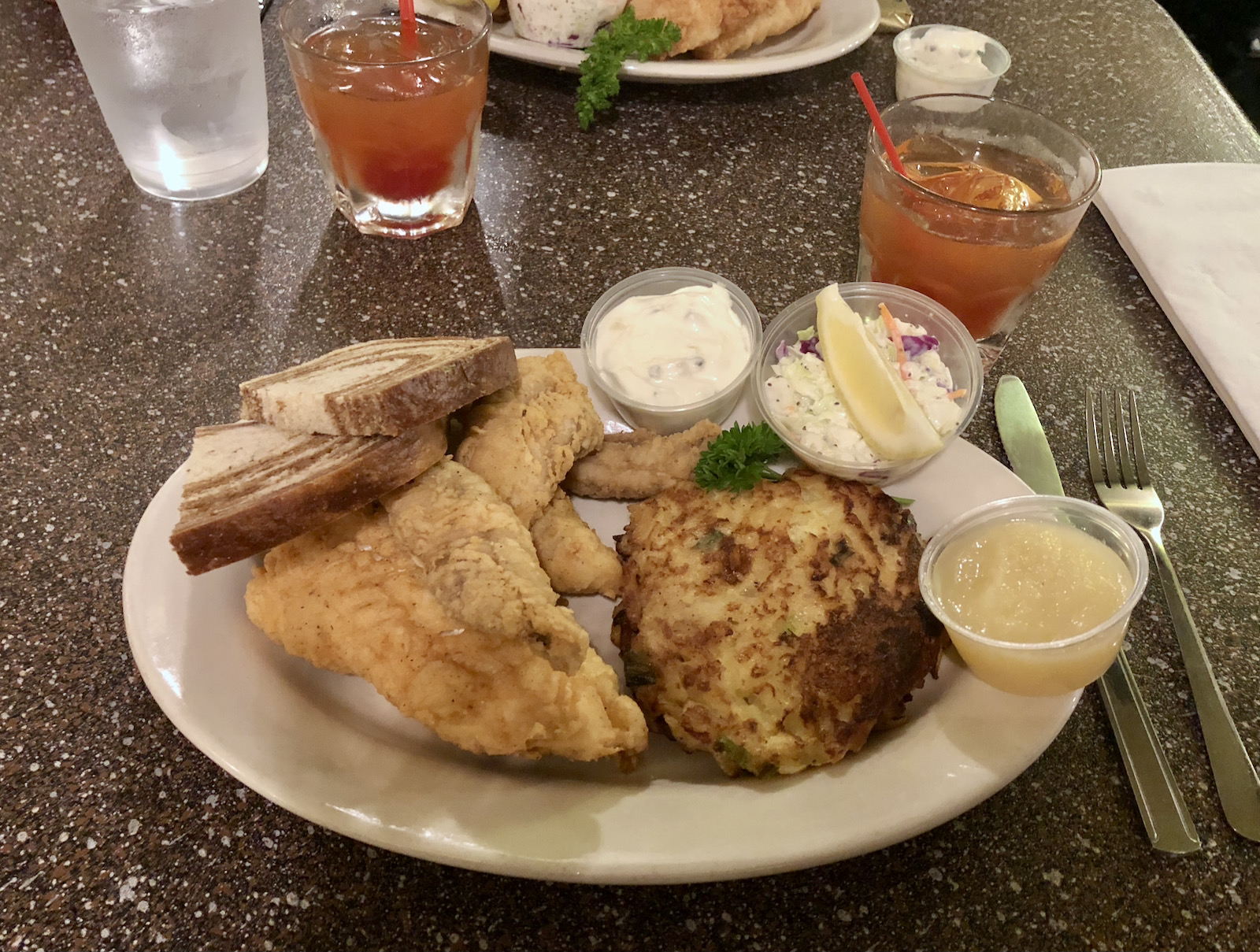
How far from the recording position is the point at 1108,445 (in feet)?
6.89

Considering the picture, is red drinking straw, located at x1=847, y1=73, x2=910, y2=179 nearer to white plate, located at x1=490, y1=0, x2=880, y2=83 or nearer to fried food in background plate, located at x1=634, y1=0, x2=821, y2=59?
white plate, located at x1=490, y1=0, x2=880, y2=83

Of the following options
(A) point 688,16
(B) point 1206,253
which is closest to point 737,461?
(B) point 1206,253

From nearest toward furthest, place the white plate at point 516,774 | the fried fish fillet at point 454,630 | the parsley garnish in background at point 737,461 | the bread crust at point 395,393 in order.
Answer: the white plate at point 516,774 < the fried fish fillet at point 454,630 < the bread crust at point 395,393 < the parsley garnish in background at point 737,461

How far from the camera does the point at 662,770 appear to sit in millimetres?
1537

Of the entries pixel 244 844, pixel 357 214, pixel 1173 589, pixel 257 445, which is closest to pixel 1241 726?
pixel 1173 589

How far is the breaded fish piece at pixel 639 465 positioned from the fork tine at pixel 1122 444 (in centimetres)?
97

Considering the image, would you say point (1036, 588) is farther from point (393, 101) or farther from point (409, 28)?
point (409, 28)

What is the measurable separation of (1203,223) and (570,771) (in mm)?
2504

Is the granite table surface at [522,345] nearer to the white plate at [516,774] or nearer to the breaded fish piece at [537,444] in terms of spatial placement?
the white plate at [516,774]

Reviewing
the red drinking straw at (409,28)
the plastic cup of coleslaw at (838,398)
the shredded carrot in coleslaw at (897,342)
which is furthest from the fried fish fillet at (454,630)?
the red drinking straw at (409,28)

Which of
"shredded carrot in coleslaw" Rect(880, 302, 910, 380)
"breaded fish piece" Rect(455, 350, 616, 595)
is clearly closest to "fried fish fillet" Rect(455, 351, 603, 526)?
"breaded fish piece" Rect(455, 350, 616, 595)

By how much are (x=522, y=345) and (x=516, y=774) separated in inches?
49.1

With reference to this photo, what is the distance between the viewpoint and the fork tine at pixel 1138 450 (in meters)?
2.02

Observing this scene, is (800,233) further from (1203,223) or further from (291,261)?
(291,261)
